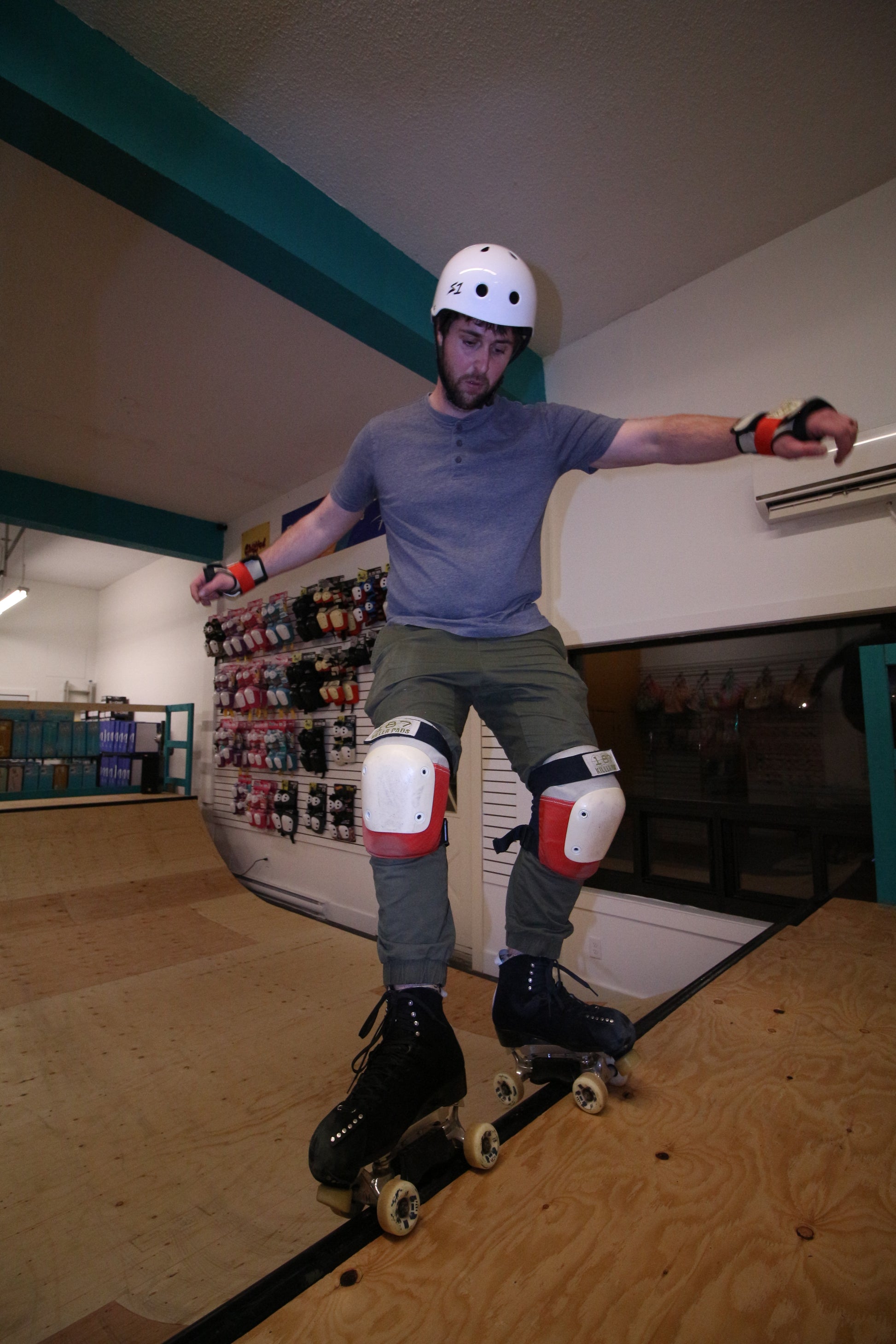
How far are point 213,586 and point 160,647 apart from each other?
6.49 m

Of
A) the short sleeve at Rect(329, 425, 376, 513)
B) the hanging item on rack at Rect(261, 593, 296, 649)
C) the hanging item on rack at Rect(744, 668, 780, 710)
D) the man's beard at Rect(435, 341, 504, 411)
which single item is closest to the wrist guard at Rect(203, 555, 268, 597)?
the short sleeve at Rect(329, 425, 376, 513)

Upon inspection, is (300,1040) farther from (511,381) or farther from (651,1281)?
(511,381)

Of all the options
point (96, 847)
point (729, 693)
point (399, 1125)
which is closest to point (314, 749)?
point (96, 847)

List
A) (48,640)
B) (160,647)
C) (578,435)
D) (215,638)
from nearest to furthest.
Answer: (578,435), (215,638), (160,647), (48,640)

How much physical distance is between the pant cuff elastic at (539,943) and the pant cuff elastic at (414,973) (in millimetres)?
209

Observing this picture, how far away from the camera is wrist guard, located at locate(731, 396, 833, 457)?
1.11m

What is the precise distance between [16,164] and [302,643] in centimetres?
302

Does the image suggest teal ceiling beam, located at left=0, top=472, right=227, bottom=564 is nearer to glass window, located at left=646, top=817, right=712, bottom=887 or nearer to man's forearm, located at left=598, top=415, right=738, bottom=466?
glass window, located at left=646, top=817, right=712, bottom=887

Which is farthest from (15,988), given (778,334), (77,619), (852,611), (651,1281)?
(77,619)

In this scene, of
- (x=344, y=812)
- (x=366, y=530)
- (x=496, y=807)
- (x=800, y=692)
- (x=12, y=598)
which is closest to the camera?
(x=800, y=692)

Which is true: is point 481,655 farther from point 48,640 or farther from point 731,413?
point 48,640

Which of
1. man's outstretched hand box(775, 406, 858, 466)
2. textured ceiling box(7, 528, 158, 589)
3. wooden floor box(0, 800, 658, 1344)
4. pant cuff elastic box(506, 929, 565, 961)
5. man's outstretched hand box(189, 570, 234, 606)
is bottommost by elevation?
wooden floor box(0, 800, 658, 1344)

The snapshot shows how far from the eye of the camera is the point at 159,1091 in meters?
1.63

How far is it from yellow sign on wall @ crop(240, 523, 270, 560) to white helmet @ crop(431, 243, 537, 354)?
4426mm
